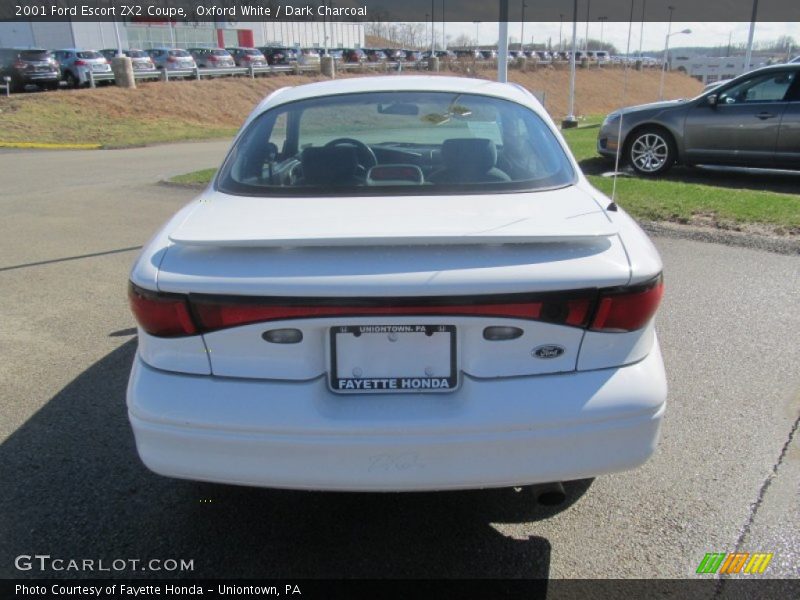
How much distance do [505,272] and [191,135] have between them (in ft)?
70.0

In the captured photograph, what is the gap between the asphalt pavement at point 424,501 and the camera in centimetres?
250

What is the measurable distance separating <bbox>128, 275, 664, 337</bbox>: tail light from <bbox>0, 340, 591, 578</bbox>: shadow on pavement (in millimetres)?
928

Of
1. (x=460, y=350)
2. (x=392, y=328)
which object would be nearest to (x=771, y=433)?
(x=460, y=350)

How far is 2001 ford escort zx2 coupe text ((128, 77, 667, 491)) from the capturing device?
2.09 meters

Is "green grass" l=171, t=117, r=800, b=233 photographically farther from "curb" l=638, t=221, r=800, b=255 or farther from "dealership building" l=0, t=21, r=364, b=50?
"dealership building" l=0, t=21, r=364, b=50

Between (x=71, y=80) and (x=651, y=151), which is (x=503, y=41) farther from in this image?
(x=71, y=80)

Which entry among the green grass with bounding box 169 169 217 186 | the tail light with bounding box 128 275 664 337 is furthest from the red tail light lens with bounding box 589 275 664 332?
the green grass with bounding box 169 169 217 186

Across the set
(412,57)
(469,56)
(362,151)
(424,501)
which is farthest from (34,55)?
(469,56)

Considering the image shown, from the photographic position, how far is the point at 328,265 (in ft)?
6.97

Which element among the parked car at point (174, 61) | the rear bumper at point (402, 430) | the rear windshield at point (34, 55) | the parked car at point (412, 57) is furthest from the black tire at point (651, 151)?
the parked car at point (412, 57)

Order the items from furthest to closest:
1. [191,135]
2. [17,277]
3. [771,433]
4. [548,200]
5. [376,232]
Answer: [191,135], [17,277], [771,433], [548,200], [376,232]

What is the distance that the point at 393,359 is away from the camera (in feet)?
7.10

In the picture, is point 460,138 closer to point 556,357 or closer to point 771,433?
point 556,357

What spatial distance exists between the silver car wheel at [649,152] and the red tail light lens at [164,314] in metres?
9.20
